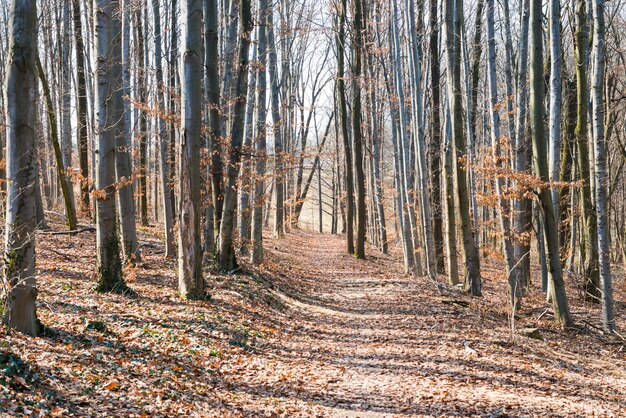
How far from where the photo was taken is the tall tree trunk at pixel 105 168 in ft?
28.6

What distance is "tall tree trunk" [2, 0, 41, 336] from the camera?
5375 mm

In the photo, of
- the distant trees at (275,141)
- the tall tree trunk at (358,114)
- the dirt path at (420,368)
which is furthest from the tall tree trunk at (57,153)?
the tall tree trunk at (358,114)

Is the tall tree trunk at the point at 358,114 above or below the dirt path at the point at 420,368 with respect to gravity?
above

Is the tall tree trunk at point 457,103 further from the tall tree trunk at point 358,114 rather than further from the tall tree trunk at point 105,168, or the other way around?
the tall tree trunk at point 105,168

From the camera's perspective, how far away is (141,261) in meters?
11.8

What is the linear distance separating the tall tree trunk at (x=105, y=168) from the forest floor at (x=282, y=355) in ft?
1.40

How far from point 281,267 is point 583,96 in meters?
10.1

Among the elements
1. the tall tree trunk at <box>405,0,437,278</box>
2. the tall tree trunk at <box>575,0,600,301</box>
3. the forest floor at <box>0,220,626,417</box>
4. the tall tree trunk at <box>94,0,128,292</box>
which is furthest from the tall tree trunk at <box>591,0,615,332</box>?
the tall tree trunk at <box>94,0,128,292</box>

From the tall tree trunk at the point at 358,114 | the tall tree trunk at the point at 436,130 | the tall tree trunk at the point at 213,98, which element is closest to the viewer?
the tall tree trunk at the point at 213,98

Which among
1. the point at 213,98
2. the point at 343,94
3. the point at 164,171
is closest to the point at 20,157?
the point at 213,98

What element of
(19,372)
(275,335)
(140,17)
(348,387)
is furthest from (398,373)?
(140,17)

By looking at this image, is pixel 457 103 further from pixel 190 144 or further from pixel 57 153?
pixel 57 153

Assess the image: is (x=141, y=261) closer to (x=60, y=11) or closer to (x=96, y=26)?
(x=96, y=26)

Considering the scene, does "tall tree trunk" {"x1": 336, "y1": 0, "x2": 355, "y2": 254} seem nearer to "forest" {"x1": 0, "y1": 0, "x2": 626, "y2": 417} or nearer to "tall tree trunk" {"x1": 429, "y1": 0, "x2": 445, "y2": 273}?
"forest" {"x1": 0, "y1": 0, "x2": 626, "y2": 417}
